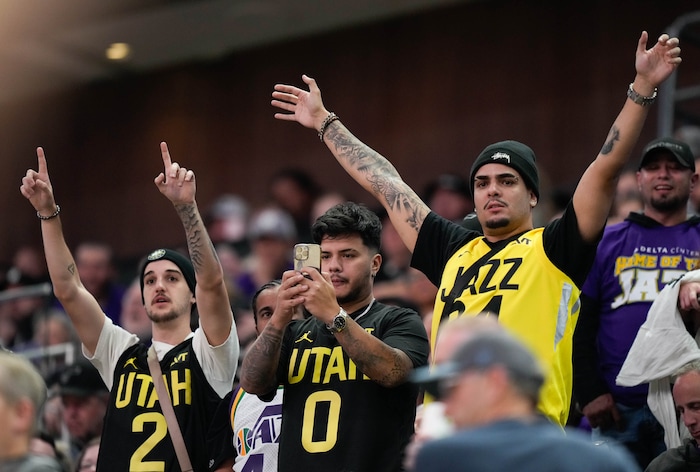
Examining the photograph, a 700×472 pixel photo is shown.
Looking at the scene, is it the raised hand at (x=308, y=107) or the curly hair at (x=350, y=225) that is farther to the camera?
the raised hand at (x=308, y=107)

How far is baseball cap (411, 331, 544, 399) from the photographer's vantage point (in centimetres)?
308

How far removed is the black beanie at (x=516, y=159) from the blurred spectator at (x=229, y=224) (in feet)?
19.9

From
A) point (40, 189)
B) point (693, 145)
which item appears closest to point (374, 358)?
point (40, 189)

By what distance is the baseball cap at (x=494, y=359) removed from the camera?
308 centimetres

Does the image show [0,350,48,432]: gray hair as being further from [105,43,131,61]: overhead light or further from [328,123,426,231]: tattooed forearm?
[105,43,131,61]: overhead light

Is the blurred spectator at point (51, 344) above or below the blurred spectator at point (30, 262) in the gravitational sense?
below

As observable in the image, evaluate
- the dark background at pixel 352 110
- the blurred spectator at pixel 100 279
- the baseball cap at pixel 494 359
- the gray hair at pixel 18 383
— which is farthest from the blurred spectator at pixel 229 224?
the baseball cap at pixel 494 359

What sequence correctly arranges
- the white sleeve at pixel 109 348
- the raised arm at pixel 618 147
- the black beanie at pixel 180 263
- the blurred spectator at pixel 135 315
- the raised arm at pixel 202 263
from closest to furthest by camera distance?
1. the raised arm at pixel 618 147
2. the raised arm at pixel 202 263
3. the white sleeve at pixel 109 348
4. the black beanie at pixel 180 263
5. the blurred spectator at pixel 135 315

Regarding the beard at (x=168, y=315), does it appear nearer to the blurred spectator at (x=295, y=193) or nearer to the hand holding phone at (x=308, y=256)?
the hand holding phone at (x=308, y=256)

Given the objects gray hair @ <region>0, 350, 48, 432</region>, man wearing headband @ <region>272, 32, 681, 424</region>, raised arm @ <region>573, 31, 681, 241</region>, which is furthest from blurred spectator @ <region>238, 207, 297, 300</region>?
gray hair @ <region>0, 350, 48, 432</region>

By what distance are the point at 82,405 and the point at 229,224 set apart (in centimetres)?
403

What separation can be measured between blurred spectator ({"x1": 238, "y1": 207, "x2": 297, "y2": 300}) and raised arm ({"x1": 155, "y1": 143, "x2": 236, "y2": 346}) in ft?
10.4

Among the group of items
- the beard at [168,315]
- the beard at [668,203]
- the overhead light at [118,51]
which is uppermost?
the overhead light at [118,51]

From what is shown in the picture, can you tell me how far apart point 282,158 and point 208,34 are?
1.57m
